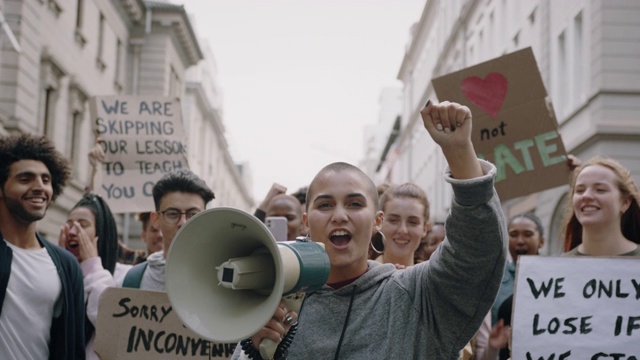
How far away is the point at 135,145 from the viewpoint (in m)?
7.33

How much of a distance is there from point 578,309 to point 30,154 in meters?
2.83

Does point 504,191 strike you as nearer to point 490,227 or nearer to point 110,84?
point 490,227

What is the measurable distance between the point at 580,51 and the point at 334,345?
15.6 m

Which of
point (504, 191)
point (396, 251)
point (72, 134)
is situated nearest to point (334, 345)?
point (396, 251)

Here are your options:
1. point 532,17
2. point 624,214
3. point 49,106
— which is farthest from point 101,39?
point 624,214

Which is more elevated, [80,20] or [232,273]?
[80,20]

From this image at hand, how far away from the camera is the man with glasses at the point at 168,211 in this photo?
4.45 m

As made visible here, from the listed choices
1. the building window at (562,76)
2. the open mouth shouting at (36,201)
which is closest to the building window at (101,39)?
the building window at (562,76)

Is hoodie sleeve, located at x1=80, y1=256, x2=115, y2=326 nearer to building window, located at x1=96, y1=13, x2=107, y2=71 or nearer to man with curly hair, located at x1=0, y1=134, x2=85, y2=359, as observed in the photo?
man with curly hair, located at x1=0, y1=134, x2=85, y2=359

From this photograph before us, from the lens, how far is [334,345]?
2.50m

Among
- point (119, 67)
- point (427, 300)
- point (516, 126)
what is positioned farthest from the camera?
point (119, 67)

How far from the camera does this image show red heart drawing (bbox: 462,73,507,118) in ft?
18.9

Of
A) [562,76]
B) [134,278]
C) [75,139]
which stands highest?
[562,76]

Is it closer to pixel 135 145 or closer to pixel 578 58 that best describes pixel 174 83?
pixel 578 58
